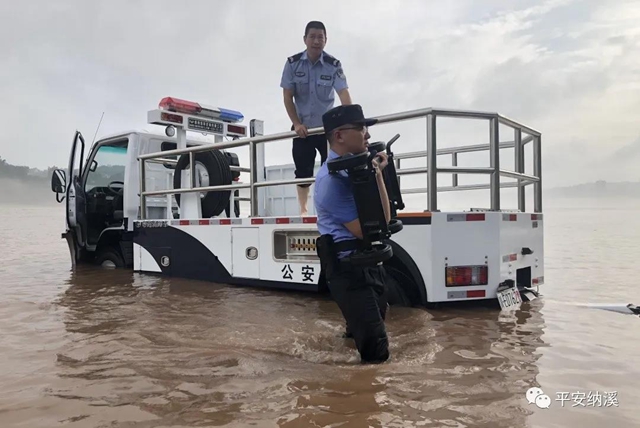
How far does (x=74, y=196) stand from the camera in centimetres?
720

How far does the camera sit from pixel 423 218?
4125mm

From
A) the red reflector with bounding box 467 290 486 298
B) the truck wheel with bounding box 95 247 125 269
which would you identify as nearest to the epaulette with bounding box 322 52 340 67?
the red reflector with bounding box 467 290 486 298

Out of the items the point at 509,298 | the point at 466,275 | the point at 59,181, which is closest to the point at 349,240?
the point at 466,275

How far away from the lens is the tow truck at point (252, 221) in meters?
4.12

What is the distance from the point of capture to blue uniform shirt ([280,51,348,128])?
5.16 m

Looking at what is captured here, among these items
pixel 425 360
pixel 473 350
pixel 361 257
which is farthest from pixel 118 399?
pixel 473 350

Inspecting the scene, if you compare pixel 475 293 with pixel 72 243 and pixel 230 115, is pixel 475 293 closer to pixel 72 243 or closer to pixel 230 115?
→ pixel 230 115

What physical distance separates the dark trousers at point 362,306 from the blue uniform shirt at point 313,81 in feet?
8.61

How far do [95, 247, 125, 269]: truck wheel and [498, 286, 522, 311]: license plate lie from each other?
5198 millimetres

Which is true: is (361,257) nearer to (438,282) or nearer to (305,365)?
(305,365)

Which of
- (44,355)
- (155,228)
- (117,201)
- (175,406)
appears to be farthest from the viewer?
(117,201)

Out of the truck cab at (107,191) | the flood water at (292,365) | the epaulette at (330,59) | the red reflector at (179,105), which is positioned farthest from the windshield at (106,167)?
the epaulette at (330,59)

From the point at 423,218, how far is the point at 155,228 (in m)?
3.60

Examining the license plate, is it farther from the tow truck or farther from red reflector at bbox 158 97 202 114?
red reflector at bbox 158 97 202 114
